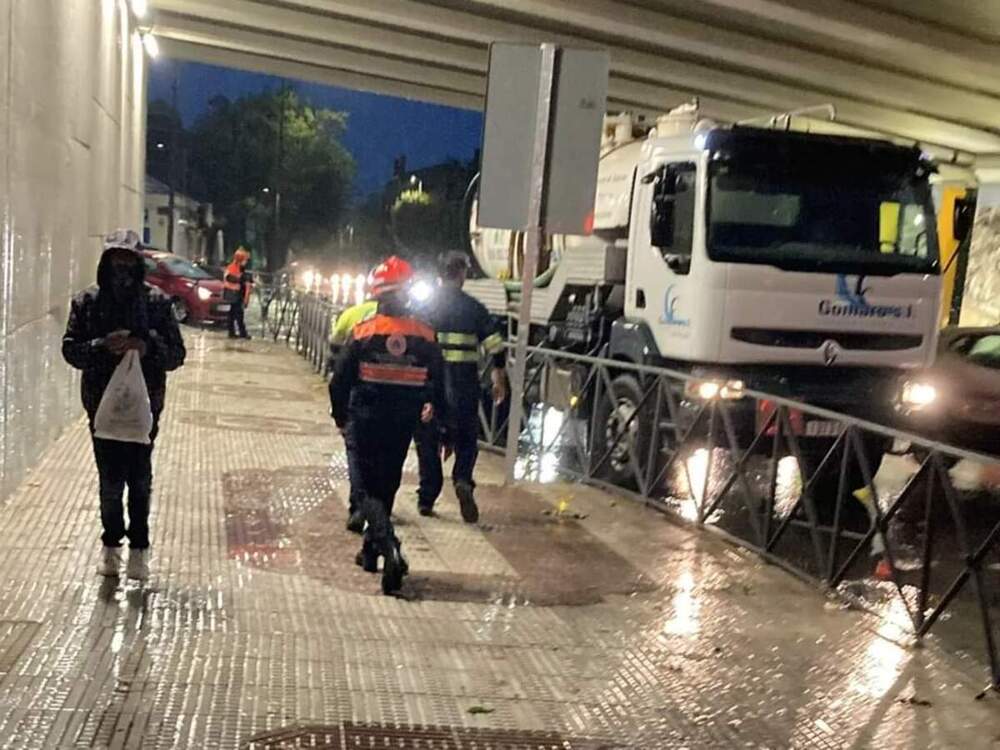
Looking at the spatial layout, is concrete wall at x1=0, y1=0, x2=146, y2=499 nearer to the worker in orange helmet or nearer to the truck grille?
the worker in orange helmet

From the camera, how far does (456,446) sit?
7996 millimetres

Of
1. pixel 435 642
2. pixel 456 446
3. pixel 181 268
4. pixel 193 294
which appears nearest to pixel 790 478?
pixel 456 446

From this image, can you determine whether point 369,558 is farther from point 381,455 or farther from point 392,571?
point 381,455

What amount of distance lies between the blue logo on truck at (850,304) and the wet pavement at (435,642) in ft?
7.21

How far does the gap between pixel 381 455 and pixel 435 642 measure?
120 centimetres

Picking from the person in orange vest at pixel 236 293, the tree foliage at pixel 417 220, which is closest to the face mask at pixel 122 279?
the person in orange vest at pixel 236 293

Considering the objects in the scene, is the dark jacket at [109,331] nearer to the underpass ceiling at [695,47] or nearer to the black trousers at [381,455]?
the black trousers at [381,455]

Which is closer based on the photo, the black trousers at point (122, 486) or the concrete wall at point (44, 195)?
the black trousers at point (122, 486)

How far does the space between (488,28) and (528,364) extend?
7.43 m

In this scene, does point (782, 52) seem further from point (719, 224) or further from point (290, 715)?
point (290, 715)

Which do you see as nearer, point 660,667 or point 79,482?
point 660,667

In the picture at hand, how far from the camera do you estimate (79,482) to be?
8.14 meters

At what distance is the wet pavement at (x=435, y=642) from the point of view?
441 cm

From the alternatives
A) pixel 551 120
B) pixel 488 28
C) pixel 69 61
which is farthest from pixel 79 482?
pixel 488 28
